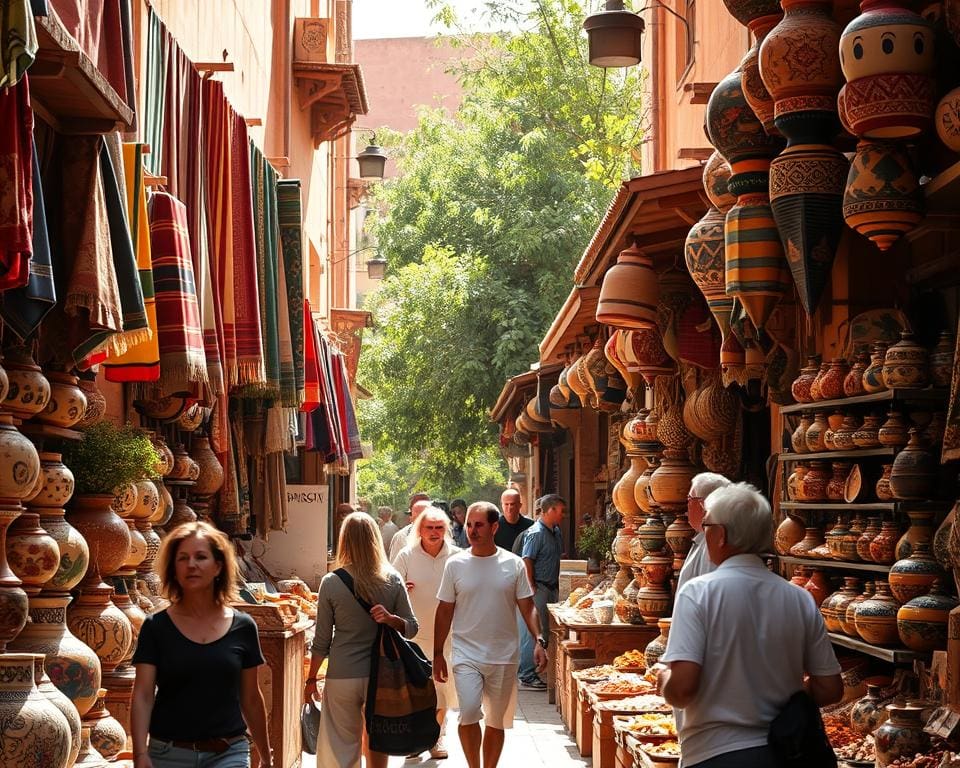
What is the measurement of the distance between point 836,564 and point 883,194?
1701 millimetres

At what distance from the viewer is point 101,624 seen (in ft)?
19.9

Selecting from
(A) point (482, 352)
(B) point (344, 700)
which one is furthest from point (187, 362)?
(A) point (482, 352)

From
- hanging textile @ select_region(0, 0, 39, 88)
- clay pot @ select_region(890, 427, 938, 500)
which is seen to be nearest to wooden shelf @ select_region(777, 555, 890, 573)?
clay pot @ select_region(890, 427, 938, 500)

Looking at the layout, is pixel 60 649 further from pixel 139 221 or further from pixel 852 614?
pixel 852 614

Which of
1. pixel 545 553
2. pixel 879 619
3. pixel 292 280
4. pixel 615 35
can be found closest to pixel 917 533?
pixel 879 619

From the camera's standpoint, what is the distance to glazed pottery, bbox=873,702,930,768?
502 cm

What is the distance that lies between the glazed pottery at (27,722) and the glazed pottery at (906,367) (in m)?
3.16

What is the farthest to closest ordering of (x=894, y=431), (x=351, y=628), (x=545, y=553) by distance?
(x=545, y=553) < (x=351, y=628) < (x=894, y=431)

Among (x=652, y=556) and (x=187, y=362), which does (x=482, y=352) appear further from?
(x=187, y=362)

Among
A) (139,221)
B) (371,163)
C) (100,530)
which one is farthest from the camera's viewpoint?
(371,163)

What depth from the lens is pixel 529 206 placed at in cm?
2614

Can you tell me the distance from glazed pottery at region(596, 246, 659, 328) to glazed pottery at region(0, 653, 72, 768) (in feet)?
15.7

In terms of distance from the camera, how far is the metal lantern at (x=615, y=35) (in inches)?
404

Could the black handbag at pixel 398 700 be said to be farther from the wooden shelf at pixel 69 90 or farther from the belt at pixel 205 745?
the wooden shelf at pixel 69 90
